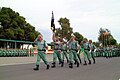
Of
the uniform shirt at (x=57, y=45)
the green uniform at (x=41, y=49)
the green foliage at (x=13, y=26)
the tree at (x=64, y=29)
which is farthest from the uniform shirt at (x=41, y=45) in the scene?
the tree at (x=64, y=29)

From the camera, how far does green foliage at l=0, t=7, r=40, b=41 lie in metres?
67.7

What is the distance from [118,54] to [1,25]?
118 ft

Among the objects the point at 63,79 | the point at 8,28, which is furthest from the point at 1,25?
the point at 63,79

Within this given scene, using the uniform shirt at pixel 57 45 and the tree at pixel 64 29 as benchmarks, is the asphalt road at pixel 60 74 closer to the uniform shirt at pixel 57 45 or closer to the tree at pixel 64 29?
the uniform shirt at pixel 57 45

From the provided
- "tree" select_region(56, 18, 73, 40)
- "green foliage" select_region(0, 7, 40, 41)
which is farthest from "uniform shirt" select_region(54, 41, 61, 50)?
"tree" select_region(56, 18, 73, 40)

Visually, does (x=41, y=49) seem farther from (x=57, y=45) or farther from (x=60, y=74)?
(x=60, y=74)

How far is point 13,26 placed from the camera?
70.9m

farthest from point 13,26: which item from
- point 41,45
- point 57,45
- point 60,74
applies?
point 60,74

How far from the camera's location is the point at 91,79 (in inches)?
380

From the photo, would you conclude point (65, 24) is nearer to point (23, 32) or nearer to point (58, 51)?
point (23, 32)

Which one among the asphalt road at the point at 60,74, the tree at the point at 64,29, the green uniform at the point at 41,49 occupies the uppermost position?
the tree at the point at 64,29

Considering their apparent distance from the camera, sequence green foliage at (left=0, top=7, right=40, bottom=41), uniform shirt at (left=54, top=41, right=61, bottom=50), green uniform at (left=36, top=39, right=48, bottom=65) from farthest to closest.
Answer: green foliage at (left=0, top=7, right=40, bottom=41), uniform shirt at (left=54, top=41, right=61, bottom=50), green uniform at (left=36, top=39, right=48, bottom=65)

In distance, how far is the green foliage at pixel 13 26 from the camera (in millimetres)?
67688

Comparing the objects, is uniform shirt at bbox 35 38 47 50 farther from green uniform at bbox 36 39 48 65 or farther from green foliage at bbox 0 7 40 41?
green foliage at bbox 0 7 40 41
